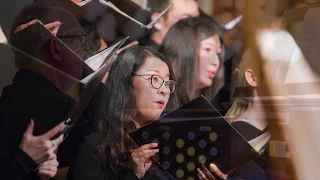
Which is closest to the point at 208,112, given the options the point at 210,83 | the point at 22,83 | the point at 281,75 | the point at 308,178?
the point at 210,83

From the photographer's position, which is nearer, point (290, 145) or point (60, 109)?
point (60, 109)

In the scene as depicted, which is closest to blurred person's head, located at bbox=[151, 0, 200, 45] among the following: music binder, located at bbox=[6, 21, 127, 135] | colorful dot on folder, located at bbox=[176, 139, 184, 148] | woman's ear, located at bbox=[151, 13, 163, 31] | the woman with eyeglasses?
woman's ear, located at bbox=[151, 13, 163, 31]

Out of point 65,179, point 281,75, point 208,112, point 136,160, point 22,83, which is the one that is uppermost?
point 281,75

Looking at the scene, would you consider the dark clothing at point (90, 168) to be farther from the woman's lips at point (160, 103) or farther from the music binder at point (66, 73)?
the woman's lips at point (160, 103)

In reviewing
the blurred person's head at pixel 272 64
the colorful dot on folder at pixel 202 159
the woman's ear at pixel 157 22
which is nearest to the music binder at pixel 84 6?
the woman's ear at pixel 157 22

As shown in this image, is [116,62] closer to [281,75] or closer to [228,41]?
[228,41]

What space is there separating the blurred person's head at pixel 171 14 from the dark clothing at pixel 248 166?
445mm

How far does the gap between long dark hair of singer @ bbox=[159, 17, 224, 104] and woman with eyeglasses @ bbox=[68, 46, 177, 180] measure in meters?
0.10

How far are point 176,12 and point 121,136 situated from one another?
522 millimetres

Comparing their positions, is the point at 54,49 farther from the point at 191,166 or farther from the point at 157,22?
the point at 191,166

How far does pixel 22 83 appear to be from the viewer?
169 cm

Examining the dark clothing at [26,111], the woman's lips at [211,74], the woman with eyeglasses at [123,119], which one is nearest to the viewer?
the dark clothing at [26,111]

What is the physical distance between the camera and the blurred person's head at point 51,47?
1.68 meters

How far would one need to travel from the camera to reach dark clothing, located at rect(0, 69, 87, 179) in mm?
1639
